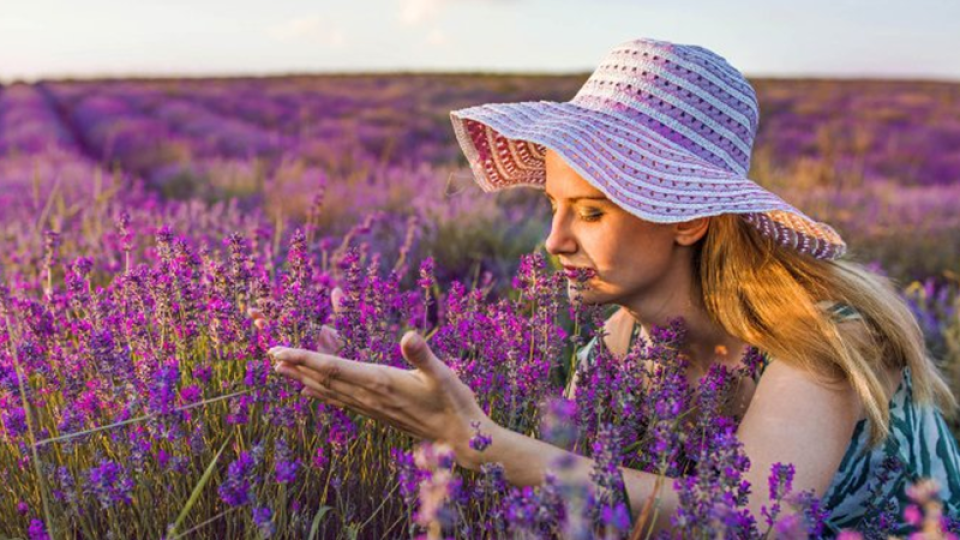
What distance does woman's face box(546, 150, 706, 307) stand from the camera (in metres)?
2.20

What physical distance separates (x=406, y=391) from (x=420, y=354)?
0.12 m

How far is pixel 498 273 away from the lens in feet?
16.9

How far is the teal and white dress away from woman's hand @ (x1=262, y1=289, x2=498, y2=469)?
0.95 meters

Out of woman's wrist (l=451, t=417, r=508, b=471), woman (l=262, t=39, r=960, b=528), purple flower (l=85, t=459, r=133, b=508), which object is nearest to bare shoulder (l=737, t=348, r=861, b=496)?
→ woman (l=262, t=39, r=960, b=528)

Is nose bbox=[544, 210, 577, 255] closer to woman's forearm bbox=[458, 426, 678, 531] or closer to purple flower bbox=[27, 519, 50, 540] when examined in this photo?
woman's forearm bbox=[458, 426, 678, 531]

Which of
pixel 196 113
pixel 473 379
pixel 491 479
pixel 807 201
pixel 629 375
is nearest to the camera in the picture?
pixel 491 479

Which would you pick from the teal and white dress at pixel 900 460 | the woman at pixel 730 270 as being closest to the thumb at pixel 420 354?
the woman at pixel 730 270

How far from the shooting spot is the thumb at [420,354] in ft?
4.99

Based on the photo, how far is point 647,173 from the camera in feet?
6.98

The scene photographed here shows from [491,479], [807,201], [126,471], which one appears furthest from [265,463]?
[807,201]

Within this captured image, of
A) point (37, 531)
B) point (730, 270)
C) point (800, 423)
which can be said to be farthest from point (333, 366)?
point (730, 270)

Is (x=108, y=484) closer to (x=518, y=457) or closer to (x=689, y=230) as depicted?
(x=518, y=457)

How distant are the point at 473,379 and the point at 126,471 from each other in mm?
758

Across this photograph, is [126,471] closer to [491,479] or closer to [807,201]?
[491,479]
